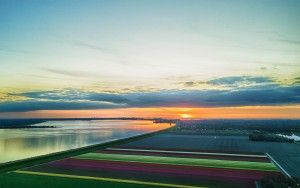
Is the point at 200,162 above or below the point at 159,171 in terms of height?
above

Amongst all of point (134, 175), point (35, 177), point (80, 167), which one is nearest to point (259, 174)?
point (134, 175)

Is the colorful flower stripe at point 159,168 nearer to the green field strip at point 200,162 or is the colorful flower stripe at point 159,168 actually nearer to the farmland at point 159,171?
the farmland at point 159,171

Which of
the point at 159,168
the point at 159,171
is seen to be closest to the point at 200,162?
the point at 159,168

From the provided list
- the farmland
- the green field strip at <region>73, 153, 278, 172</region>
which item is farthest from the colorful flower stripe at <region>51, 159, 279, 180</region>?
the green field strip at <region>73, 153, 278, 172</region>

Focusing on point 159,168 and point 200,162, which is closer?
point 159,168

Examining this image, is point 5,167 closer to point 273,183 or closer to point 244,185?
point 244,185

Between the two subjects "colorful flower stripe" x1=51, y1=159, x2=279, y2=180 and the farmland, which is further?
"colorful flower stripe" x1=51, y1=159, x2=279, y2=180

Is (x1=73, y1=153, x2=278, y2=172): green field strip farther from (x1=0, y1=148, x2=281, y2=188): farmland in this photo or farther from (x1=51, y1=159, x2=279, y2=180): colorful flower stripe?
(x1=51, y1=159, x2=279, y2=180): colorful flower stripe

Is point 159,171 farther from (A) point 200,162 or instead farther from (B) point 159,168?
(A) point 200,162

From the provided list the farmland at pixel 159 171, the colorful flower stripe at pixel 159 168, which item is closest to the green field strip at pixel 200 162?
the farmland at pixel 159 171
